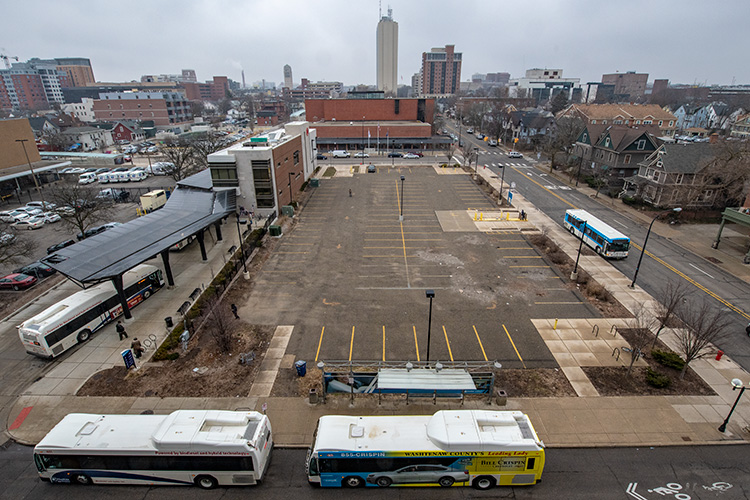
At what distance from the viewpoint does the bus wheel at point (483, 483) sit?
585 inches

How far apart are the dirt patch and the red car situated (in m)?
37.0

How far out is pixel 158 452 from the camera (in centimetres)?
1450

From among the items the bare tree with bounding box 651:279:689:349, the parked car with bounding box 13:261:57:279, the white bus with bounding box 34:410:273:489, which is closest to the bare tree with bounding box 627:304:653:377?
the bare tree with bounding box 651:279:689:349

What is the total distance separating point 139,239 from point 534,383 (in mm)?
28369

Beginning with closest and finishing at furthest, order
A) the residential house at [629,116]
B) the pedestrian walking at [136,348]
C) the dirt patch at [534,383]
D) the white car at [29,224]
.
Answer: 1. the dirt patch at [534,383]
2. the pedestrian walking at [136,348]
3. the white car at [29,224]
4. the residential house at [629,116]

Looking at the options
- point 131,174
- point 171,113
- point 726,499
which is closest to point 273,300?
point 726,499

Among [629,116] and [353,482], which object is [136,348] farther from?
[629,116]

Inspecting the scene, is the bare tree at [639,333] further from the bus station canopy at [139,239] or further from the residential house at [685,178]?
the bus station canopy at [139,239]

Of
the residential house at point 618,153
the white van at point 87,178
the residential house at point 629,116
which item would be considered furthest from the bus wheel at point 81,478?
the residential house at point 629,116

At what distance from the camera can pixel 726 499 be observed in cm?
1456

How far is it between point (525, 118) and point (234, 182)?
8912 centimetres

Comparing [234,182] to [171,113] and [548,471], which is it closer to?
[548,471]

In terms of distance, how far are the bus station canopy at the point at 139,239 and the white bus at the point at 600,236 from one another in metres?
35.1

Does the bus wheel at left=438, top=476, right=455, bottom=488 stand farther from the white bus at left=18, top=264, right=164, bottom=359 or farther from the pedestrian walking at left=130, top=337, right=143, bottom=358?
the white bus at left=18, top=264, right=164, bottom=359
